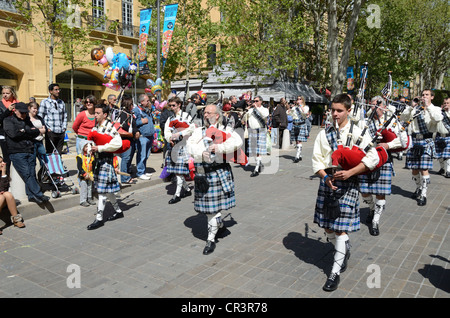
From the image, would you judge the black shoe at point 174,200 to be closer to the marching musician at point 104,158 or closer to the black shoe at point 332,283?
the marching musician at point 104,158

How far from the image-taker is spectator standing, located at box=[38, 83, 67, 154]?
25.9ft

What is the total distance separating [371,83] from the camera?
117 ft

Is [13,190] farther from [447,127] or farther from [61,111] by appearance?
[447,127]

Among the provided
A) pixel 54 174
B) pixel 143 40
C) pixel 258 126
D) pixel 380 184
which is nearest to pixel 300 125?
pixel 258 126

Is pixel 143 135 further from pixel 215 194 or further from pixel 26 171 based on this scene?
pixel 215 194

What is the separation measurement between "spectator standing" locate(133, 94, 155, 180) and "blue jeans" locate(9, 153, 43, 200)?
9.70ft

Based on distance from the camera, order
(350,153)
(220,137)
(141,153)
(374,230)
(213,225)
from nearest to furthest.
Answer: (350,153) → (220,137) → (213,225) → (374,230) → (141,153)

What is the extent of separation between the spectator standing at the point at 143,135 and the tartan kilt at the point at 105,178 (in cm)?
313

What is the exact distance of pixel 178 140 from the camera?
723 cm

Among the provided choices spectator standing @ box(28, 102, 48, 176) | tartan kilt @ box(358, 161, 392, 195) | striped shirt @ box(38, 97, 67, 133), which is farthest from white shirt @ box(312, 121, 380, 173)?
striped shirt @ box(38, 97, 67, 133)

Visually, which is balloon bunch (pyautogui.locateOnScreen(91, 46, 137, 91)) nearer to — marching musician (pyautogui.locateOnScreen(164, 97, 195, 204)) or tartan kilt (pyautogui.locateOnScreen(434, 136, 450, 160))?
marching musician (pyautogui.locateOnScreen(164, 97, 195, 204))

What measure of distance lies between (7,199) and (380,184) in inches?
229

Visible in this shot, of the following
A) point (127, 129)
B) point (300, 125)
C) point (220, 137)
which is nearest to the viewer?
point (220, 137)

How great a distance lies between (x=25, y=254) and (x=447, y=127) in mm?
8928
